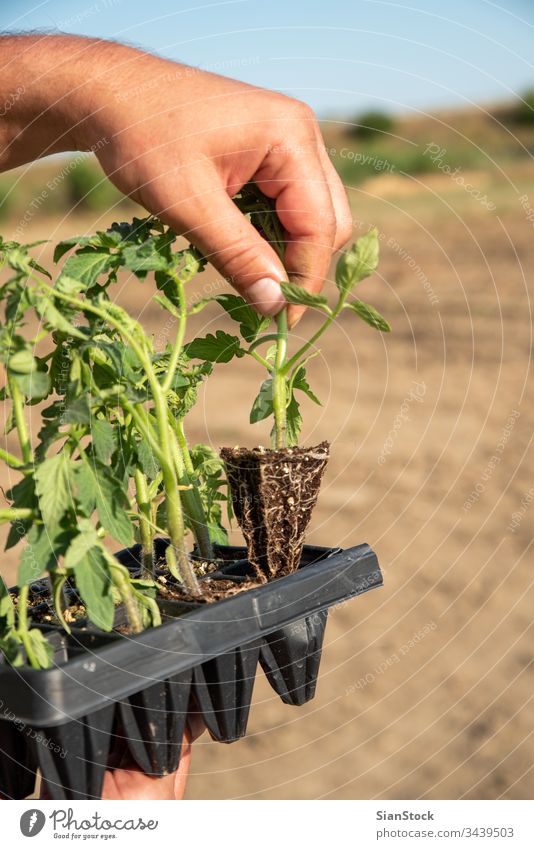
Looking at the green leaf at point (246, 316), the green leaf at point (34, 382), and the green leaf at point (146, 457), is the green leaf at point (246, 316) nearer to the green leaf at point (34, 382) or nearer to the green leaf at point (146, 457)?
the green leaf at point (146, 457)

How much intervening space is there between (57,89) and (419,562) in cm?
342

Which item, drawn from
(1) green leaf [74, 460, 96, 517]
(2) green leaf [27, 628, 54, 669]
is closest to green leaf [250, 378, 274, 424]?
(1) green leaf [74, 460, 96, 517]

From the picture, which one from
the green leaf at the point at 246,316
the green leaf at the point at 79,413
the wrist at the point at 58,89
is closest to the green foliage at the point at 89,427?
the green leaf at the point at 79,413

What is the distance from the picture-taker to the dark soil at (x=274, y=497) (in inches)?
51.6

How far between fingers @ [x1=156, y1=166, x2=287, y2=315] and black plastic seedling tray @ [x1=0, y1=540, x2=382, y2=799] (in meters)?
0.42

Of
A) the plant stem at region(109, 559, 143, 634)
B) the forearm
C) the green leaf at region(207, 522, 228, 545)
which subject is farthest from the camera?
the green leaf at region(207, 522, 228, 545)

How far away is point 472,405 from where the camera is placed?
605 centimetres

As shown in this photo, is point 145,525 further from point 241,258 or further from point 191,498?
point 241,258

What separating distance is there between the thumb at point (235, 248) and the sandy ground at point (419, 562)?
0.18 m

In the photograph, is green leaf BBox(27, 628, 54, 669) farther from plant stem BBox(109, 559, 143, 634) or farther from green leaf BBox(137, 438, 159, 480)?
green leaf BBox(137, 438, 159, 480)

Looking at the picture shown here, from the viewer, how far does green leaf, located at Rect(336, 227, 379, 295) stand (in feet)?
3.83

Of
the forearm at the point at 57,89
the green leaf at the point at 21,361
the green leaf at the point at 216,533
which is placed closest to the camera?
the green leaf at the point at 21,361

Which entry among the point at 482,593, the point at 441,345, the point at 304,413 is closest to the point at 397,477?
the point at 304,413

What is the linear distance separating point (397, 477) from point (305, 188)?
4133mm
